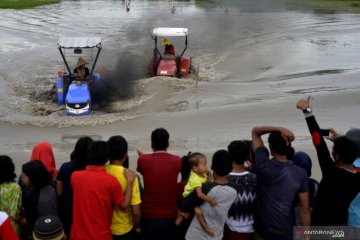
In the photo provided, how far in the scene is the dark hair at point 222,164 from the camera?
3553 millimetres

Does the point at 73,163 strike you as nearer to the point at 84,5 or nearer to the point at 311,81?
the point at 311,81

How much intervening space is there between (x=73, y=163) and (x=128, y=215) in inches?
28.0

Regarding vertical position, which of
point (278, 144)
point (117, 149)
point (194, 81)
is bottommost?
point (194, 81)

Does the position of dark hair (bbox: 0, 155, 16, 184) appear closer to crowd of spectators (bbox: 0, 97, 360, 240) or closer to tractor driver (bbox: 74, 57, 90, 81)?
crowd of spectators (bbox: 0, 97, 360, 240)

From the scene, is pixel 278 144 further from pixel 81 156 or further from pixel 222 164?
pixel 81 156

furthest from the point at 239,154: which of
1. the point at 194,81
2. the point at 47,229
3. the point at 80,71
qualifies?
the point at 194,81

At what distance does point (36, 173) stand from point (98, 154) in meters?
0.61

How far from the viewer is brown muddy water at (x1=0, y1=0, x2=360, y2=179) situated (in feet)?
34.0

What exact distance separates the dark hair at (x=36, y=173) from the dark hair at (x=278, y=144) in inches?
77.5

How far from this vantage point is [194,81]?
15.8 m

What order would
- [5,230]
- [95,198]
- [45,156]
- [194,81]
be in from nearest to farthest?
1. [5,230]
2. [95,198]
3. [45,156]
4. [194,81]

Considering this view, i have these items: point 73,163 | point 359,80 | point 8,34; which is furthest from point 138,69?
point 73,163

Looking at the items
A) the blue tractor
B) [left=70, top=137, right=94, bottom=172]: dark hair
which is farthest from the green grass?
[left=70, top=137, right=94, bottom=172]: dark hair

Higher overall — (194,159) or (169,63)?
(194,159)
